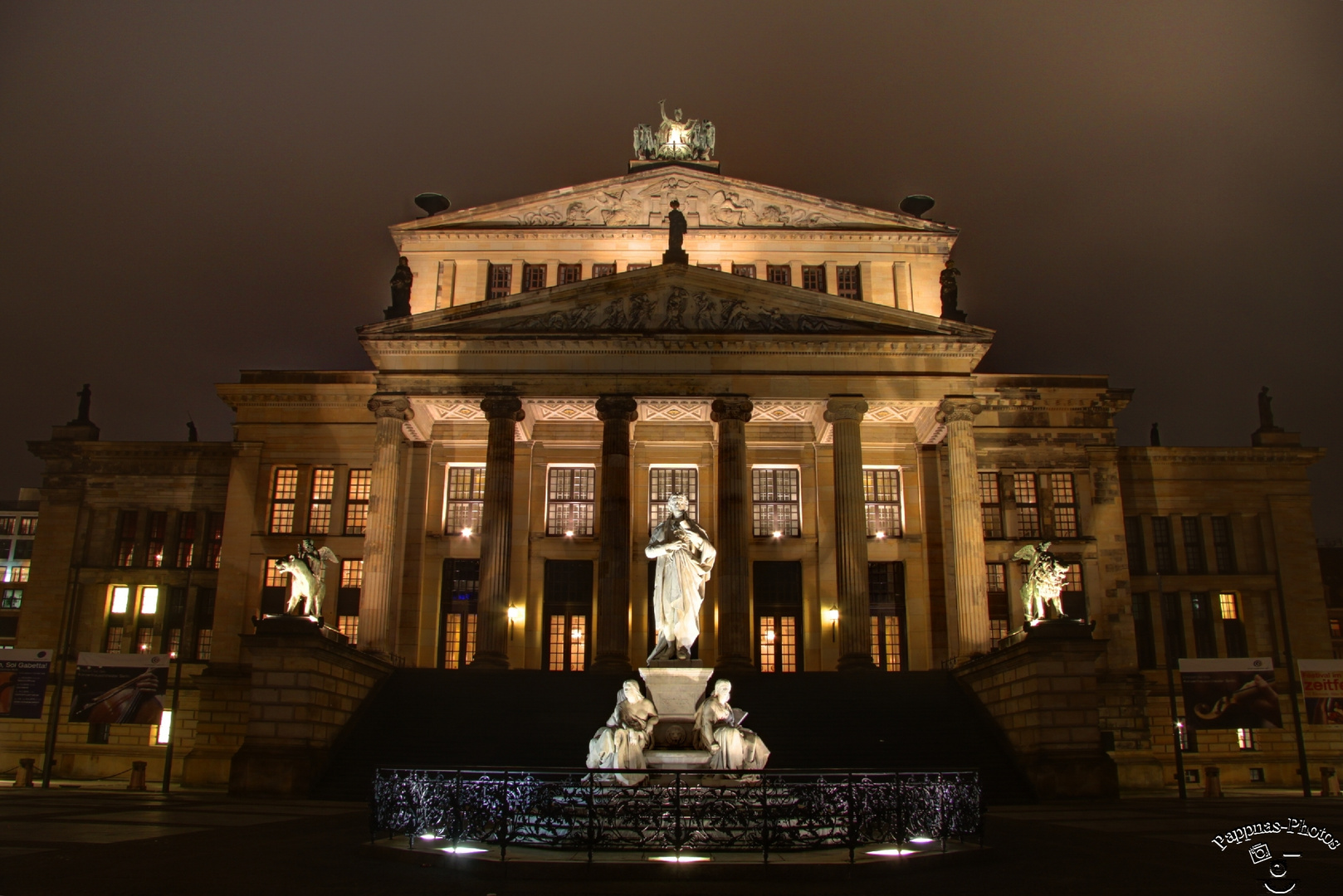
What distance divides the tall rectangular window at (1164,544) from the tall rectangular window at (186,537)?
136 feet

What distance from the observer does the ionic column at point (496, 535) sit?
114 ft

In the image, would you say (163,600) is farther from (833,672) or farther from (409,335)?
(833,672)

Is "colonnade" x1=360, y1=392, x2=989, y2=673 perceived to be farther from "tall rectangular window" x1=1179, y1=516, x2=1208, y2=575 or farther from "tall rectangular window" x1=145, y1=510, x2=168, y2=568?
"tall rectangular window" x1=1179, y1=516, x2=1208, y2=575

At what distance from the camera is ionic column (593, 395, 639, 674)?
3469cm

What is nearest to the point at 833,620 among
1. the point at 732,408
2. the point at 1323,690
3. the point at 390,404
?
the point at 732,408

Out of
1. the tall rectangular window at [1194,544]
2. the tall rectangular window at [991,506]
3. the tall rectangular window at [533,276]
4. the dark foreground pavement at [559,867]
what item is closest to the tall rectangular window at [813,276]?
the tall rectangular window at [991,506]

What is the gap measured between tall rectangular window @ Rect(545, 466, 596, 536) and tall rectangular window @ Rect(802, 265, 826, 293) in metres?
11.9

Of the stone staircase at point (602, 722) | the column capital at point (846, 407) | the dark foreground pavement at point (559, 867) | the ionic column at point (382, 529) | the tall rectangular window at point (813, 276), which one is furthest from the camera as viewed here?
the tall rectangular window at point (813, 276)

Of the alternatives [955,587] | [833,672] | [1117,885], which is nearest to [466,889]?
[1117,885]

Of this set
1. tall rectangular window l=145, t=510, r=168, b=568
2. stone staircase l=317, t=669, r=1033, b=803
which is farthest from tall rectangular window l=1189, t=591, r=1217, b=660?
tall rectangular window l=145, t=510, r=168, b=568

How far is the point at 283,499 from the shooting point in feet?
141

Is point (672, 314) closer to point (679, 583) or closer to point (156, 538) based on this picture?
point (679, 583)

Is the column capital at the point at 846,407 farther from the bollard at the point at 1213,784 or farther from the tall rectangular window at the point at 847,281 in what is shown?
the bollard at the point at 1213,784

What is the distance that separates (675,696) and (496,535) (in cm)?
1939
